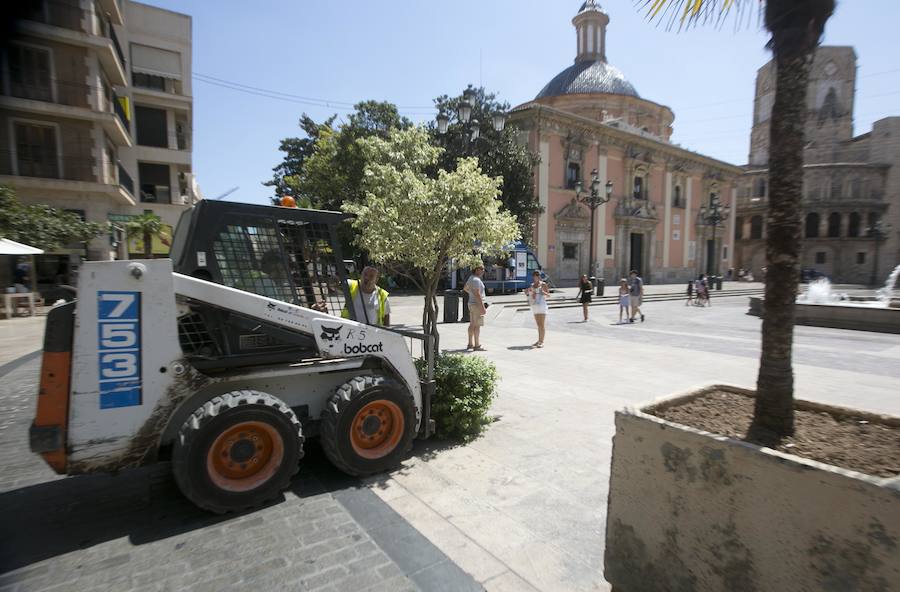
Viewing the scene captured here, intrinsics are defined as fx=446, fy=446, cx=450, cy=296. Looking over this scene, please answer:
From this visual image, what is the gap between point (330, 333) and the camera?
3.78 m

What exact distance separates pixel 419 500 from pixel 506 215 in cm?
369

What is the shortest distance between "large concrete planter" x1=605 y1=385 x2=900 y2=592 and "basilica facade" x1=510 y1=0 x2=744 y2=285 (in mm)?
25357

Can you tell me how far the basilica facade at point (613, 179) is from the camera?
3092cm

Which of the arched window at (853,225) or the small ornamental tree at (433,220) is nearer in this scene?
the small ornamental tree at (433,220)

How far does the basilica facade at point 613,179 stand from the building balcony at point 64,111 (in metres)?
22.3

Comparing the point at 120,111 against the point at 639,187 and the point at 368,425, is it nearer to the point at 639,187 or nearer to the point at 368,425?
Answer: the point at 368,425

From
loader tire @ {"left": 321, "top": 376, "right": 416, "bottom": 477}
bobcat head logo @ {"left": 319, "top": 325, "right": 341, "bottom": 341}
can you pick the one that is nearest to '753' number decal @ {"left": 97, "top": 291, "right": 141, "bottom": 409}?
bobcat head logo @ {"left": 319, "top": 325, "right": 341, "bottom": 341}

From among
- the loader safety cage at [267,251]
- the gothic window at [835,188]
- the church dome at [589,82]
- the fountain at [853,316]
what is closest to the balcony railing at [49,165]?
the loader safety cage at [267,251]

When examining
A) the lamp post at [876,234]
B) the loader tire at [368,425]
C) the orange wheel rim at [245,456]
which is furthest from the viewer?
the lamp post at [876,234]

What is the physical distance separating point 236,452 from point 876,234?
2572 inches

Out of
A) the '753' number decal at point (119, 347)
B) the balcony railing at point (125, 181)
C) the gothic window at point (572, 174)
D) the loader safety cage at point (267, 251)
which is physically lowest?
the '753' number decal at point (119, 347)

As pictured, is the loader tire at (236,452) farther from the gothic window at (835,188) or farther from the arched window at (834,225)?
the gothic window at (835,188)

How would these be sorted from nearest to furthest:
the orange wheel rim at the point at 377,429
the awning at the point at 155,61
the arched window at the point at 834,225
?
the orange wheel rim at the point at 377,429 → the awning at the point at 155,61 → the arched window at the point at 834,225

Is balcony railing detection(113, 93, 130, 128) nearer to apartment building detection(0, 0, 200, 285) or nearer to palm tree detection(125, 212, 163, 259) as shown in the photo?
apartment building detection(0, 0, 200, 285)
